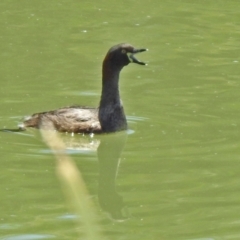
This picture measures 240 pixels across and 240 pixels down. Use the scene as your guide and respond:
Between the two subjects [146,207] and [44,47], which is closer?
[146,207]

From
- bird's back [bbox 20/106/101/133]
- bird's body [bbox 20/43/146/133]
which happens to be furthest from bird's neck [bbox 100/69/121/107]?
bird's back [bbox 20/106/101/133]

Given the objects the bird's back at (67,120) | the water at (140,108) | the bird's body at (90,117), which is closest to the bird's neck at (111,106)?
the bird's body at (90,117)

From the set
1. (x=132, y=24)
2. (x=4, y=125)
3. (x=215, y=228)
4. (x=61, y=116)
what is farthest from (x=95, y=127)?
(x=132, y=24)

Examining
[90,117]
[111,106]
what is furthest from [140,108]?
[90,117]

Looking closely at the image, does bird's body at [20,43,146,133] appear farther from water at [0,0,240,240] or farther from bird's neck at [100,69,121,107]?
water at [0,0,240,240]

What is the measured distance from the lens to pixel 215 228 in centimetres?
687

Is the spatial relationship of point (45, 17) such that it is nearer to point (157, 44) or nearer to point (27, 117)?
point (157, 44)

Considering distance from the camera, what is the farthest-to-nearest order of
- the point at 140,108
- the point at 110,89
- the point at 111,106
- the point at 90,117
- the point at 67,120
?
1. the point at 140,108
2. the point at 110,89
3. the point at 111,106
4. the point at 90,117
5. the point at 67,120

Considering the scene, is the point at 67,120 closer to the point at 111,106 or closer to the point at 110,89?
the point at 111,106

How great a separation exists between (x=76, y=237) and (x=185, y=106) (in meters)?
5.18

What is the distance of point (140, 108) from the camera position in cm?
1149

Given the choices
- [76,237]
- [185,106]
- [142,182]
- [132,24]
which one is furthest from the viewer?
[132,24]

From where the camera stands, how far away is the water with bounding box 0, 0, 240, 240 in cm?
723

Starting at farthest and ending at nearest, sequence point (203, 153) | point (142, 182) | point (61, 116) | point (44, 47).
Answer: point (44, 47)
point (61, 116)
point (203, 153)
point (142, 182)
